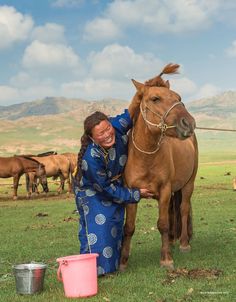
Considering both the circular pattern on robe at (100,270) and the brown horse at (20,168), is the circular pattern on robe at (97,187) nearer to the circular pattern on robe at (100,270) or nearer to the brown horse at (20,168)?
the circular pattern on robe at (100,270)

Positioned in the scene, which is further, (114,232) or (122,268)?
(122,268)

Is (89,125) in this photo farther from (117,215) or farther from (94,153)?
(117,215)

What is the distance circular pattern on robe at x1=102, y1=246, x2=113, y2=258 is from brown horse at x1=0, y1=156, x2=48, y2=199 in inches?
710

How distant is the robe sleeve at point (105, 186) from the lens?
6527 millimetres

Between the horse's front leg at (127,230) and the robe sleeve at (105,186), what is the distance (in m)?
0.49

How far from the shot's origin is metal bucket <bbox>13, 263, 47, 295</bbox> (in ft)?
19.3

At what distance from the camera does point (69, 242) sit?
990cm

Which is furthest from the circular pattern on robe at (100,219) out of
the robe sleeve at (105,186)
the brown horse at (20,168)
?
the brown horse at (20,168)

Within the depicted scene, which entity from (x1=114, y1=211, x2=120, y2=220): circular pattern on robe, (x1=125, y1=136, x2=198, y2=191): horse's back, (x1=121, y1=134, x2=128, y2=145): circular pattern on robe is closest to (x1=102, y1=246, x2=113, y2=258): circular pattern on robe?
(x1=114, y1=211, x2=120, y2=220): circular pattern on robe

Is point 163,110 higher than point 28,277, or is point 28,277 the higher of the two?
point 163,110

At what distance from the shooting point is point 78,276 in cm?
579

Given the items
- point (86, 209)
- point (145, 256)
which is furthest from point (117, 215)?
point (145, 256)

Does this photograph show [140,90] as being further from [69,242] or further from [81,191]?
[69,242]

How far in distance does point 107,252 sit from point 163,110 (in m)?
1.96
